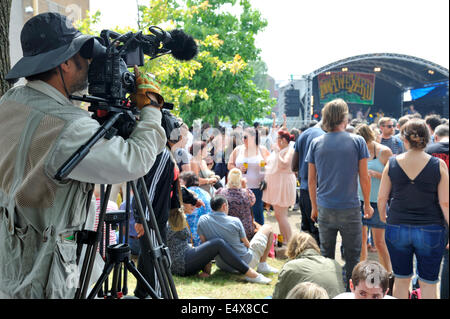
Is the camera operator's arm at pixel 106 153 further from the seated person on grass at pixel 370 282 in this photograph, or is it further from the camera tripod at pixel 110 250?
the seated person on grass at pixel 370 282

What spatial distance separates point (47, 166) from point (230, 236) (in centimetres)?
334

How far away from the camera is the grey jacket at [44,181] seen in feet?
4.83

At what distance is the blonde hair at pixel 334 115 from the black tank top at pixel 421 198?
27.4 inches

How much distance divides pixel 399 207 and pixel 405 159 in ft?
1.37

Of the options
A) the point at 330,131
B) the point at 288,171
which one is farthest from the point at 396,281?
the point at 288,171

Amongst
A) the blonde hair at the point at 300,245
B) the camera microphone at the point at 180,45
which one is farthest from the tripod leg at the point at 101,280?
the blonde hair at the point at 300,245

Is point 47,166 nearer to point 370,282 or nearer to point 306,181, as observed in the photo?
point 370,282

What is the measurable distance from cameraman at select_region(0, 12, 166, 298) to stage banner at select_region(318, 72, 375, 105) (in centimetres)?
2520

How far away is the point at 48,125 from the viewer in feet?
4.86

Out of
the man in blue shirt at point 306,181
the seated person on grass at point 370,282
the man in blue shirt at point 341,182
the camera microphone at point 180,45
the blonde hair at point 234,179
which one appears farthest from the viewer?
the blonde hair at point 234,179

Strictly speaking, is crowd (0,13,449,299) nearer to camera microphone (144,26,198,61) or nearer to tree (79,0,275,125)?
camera microphone (144,26,198,61)

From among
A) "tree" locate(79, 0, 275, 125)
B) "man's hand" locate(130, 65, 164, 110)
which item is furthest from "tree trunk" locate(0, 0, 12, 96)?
"tree" locate(79, 0, 275, 125)

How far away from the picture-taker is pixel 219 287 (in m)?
4.25

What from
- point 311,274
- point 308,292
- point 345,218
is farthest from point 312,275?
point 345,218
